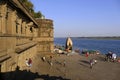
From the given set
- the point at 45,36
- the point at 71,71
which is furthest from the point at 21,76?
the point at 45,36

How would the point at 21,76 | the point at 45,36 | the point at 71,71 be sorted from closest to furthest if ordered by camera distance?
the point at 21,76 < the point at 71,71 < the point at 45,36

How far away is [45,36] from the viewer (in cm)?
3472

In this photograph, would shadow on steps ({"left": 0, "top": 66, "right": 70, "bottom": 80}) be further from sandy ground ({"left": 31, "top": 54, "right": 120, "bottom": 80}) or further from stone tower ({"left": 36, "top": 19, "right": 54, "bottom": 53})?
stone tower ({"left": 36, "top": 19, "right": 54, "bottom": 53})

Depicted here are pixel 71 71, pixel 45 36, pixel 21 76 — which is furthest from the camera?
pixel 45 36

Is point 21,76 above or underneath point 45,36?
underneath

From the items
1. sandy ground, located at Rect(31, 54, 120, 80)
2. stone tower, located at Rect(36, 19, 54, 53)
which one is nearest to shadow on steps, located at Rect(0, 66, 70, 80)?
sandy ground, located at Rect(31, 54, 120, 80)

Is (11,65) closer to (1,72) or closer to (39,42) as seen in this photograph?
(1,72)

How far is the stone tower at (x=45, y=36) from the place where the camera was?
113 ft

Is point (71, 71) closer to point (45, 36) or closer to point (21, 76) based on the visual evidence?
point (45, 36)

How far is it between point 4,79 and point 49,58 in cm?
2448

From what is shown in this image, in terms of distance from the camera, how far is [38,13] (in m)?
→ 52.7

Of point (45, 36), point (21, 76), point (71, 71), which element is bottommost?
point (71, 71)

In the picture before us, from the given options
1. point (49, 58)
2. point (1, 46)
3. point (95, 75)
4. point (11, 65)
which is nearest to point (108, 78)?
point (95, 75)

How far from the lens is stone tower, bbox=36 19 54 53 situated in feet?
113
